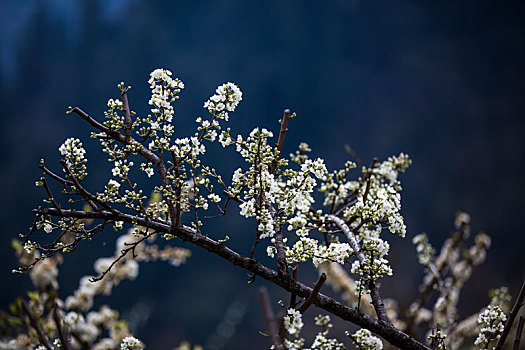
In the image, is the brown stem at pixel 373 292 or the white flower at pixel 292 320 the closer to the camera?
the white flower at pixel 292 320

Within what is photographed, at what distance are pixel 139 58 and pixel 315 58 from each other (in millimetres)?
2247

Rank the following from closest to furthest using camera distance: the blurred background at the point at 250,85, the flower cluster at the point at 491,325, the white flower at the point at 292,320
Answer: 1. the white flower at the point at 292,320
2. the flower cluster at the point at 491,325
3. the blurred background at the point at 250,85

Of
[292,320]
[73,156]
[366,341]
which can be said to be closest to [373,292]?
[366,341]

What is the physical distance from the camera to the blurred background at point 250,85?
5.28 metres

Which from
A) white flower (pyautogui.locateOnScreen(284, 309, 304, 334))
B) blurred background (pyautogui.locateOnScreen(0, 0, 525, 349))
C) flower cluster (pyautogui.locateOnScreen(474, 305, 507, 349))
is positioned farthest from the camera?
blurred background (pyautogui.locateOnScreen(0, 0, 525, 349))

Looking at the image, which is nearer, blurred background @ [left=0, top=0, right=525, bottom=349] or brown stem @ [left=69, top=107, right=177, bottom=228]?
brown stem @ [left=69, top=107, right=177, bottom=228]

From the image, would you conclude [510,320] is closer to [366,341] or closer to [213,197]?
[366,341]

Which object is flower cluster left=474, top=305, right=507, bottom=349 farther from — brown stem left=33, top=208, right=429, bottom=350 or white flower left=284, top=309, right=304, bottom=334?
white flower left=284, top=309, right=304, bottom=334

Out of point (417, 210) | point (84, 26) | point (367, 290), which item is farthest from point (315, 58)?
point (367, 290)

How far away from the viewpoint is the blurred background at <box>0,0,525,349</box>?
5281 mm

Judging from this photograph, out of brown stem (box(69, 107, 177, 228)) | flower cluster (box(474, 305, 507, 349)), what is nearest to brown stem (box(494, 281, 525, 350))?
flower cluster (box(474, 305, 507, 349))

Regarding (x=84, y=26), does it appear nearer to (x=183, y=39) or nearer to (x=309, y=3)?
(x=183, y=39)

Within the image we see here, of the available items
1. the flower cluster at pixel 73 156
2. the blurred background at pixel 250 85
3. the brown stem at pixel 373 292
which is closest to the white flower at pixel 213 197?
the flower cluster at pixel 73 156

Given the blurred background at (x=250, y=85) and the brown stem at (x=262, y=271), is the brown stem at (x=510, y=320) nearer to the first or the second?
the brown stem at (x=262, y=271)
